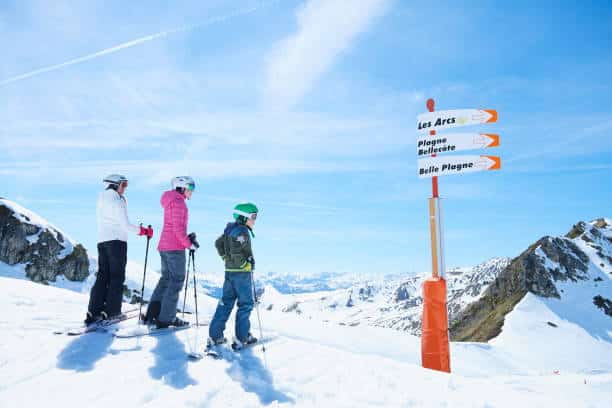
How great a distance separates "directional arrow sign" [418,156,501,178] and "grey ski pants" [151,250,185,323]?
5.39 m

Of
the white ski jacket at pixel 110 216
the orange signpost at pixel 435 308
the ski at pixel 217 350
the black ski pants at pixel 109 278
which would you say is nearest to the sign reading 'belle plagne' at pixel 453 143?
the orange signpost at pixel 435 308

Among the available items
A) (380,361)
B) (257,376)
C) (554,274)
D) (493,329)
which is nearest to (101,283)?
(257,376)

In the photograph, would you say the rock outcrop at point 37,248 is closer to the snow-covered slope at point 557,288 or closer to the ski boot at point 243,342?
the ski boot at point 243,342

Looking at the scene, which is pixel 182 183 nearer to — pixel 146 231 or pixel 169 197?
pixel 169 197

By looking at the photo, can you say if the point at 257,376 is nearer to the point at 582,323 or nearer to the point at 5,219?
the point at 5,219

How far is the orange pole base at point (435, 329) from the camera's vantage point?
8.05 metres

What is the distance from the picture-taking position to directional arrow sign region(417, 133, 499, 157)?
8195mm

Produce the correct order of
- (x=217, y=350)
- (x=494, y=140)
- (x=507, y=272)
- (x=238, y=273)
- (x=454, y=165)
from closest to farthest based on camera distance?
(x=217, y=350)
(x=238, y=273)
(x=494, y=140)
(x=454, y=165)
(x=507, y=272)

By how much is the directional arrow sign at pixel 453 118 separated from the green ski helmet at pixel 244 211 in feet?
12.8

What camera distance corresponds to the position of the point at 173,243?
8.60 m

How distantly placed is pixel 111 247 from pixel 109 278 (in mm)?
758

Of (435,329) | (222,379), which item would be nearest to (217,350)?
(222,379)

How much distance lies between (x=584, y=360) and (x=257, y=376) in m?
90.9

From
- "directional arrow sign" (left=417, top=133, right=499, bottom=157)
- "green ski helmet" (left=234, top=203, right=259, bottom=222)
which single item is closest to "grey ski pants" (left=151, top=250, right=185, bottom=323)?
"green ski helmet" (left=234, top=203, right=259, bottom=222)
